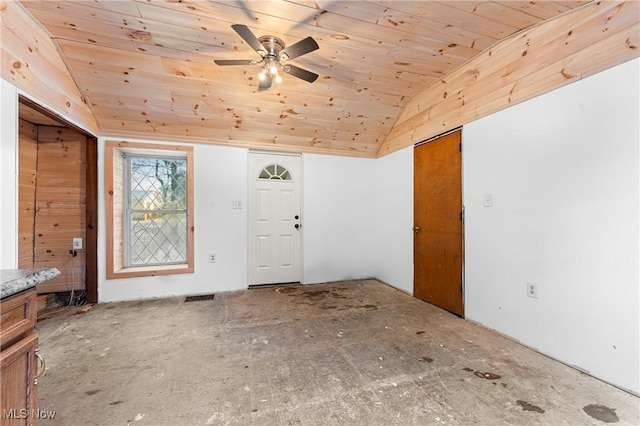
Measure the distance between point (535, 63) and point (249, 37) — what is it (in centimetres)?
233

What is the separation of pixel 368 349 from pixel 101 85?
377cm

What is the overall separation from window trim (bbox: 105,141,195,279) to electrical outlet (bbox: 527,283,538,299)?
→ 3.81 metres

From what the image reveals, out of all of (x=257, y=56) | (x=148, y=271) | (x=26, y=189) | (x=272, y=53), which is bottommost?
(x=148, y=271)

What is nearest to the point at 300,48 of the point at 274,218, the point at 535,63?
the point at 535,63

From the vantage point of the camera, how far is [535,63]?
7.13 ft

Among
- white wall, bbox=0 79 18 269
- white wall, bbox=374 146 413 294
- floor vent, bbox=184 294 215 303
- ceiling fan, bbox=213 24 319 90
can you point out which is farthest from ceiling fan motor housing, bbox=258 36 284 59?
floor vent, bbox=184 294 215 303

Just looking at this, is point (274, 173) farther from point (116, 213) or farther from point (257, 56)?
point (116, 213)

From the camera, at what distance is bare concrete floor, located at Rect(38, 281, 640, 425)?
148 cm

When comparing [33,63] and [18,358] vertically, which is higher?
[33,63]

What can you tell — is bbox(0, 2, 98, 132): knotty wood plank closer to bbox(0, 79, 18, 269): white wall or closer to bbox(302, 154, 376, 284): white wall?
bbox(0, 79, 18, 269): white wall

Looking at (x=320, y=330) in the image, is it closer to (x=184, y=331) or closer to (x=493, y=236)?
(x=184, y=331)

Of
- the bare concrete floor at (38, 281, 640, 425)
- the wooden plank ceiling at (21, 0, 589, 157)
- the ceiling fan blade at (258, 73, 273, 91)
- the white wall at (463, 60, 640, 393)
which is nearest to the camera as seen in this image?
the bare concrete floor at (38, 281, 640, 425)

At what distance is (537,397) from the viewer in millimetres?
1611

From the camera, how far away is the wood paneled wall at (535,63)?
173 cm
